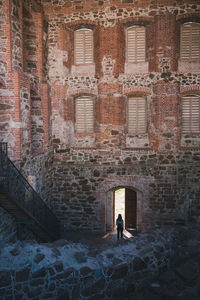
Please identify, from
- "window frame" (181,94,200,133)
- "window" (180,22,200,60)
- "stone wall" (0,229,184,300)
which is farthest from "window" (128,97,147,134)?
"stone wall" (0,229,184,300)

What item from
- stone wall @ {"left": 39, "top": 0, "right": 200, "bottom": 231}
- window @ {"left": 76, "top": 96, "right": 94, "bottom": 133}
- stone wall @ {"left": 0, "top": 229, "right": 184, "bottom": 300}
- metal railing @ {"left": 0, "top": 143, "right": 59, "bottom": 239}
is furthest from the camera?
window @ {"left": 76, "top": 96, "right": 94, "bottom": 133}

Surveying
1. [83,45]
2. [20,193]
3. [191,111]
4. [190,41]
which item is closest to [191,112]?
[191,111]

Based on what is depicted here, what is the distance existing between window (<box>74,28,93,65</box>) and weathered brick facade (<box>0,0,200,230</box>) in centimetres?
21

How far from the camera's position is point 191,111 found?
429 inches

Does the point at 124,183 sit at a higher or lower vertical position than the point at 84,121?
lower

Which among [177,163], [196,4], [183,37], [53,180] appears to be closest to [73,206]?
[53,180]

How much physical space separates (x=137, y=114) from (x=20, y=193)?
6.01 metres

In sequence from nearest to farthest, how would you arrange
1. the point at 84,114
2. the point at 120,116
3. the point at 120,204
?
the point at 120,116
the point at 84,114
the point at 120,204

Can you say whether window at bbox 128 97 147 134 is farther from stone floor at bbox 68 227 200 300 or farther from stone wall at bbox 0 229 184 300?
stone wall at bbox 0 229 184 300

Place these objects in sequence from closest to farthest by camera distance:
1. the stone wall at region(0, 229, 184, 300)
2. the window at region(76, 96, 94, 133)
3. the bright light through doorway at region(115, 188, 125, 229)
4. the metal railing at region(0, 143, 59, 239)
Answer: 1. the stone wall at region(0, 229, 184, 300)
2. the metal railing at region(0, 143, 59, 239)
3. the window at region(76, 96, 94, 133)
4. the bright light through doorway at region(115, 188, 125, 229)

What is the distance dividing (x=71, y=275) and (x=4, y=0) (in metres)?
8.07

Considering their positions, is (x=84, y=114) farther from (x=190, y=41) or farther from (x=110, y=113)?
(x=190, y=41)

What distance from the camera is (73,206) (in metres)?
11.5

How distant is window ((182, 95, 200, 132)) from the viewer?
10.9 metres
